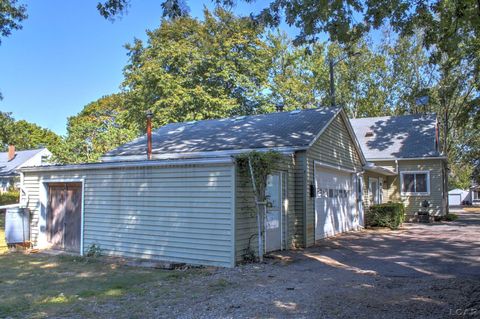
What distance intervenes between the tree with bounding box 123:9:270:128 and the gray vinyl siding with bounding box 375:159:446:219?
12.4 m

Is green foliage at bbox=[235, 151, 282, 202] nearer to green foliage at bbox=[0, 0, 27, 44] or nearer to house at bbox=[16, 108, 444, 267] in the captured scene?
house at bbox=[16, 108, 444, 267]

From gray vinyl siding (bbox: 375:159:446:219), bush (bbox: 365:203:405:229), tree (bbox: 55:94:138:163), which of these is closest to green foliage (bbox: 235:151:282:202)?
bush (bbox: 365:203:405:229)

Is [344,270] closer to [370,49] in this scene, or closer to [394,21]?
[394,21]

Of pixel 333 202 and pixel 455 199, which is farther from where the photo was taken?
pixel 455 199

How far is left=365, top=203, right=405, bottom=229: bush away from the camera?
17609 millimetres

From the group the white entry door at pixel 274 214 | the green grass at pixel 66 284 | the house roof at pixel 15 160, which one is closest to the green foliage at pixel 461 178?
the house roof at pixel 15 160

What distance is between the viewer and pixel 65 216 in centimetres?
1234

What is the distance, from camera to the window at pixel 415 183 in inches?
860

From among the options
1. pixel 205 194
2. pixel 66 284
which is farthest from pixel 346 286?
pixel 66 284

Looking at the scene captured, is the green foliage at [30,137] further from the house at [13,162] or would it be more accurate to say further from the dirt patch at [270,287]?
the dirt patch at [270,287]

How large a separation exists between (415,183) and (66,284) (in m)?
19.1

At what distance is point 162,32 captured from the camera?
32.0 metres

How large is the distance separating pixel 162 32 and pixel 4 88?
12784 mm

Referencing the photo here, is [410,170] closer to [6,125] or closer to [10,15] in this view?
[10,15]
